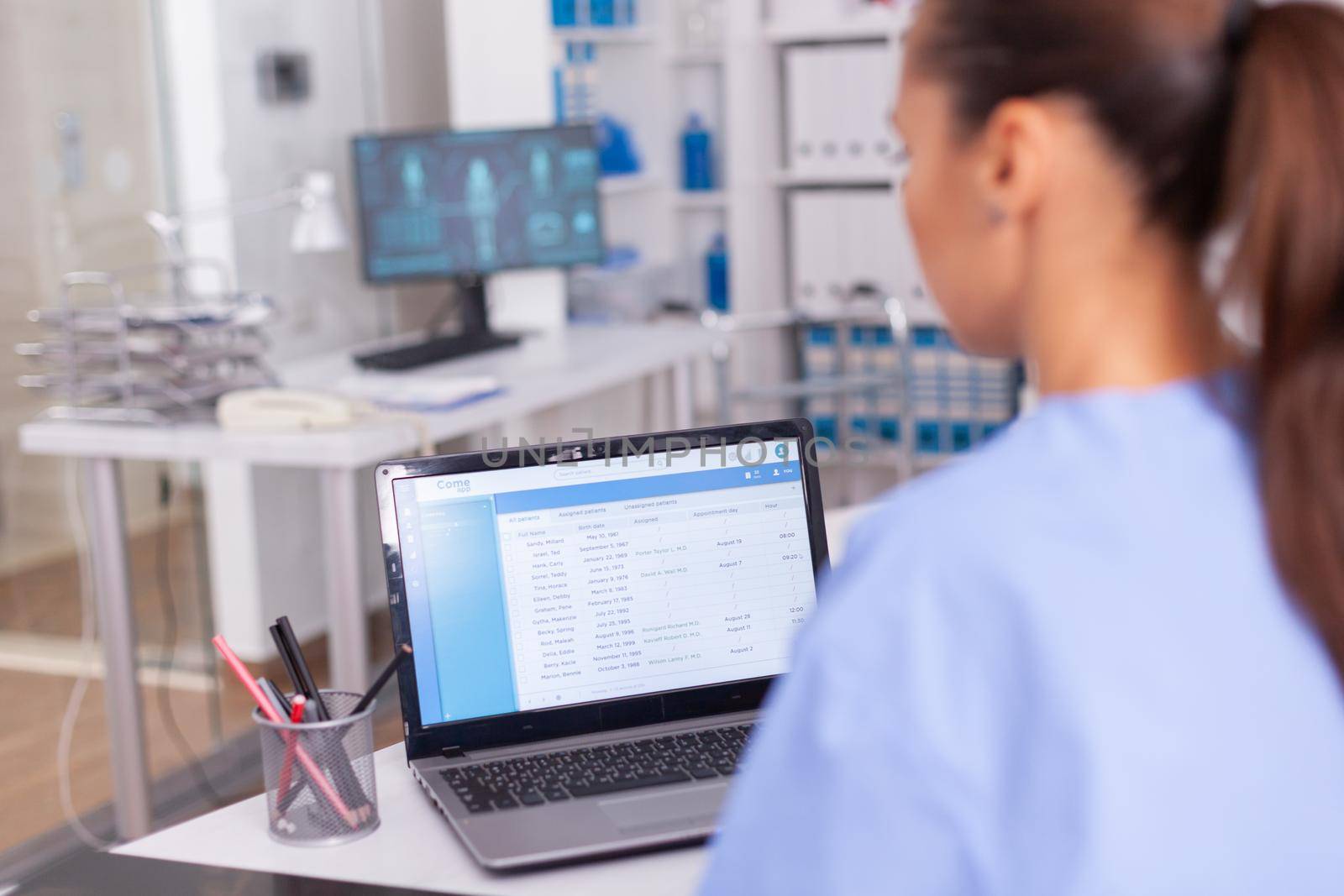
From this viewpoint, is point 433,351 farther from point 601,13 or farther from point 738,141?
point 738,141

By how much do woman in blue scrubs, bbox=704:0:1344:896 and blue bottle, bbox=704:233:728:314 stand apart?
3.85m

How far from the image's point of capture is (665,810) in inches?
43.5

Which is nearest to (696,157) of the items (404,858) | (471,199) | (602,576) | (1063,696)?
(471,199)

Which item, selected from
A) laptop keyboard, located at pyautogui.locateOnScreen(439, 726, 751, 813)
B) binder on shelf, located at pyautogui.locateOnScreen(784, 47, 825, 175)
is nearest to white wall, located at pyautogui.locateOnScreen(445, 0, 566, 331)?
binder on shelf, located at pyautogui.locateOnScreen(784, 47, 825, 175)

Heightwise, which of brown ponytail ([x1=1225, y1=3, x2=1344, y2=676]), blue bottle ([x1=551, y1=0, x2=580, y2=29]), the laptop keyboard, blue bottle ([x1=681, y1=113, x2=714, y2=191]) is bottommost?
the laptop keyboard

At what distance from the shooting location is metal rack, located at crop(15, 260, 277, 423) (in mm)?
2529

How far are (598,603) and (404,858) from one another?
0.87 ft

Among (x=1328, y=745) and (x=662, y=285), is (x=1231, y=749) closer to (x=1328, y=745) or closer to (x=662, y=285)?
(x=1328, y=745)

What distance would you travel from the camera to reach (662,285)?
4.45 meters

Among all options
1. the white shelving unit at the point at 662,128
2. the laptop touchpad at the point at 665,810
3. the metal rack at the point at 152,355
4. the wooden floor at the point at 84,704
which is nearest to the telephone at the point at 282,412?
the metal rack at the point at 152,355

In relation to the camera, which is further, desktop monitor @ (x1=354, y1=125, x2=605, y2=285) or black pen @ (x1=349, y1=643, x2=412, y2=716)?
desktop monitor @ (x1=354, y1=125, x2=605, y2=285)

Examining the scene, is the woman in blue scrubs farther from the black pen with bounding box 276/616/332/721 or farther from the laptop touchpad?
the black pen with bounding box 276/616/332/721

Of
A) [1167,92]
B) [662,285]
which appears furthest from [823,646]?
[662,285]

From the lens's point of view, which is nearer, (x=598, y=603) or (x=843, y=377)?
(x=598, y=603)
